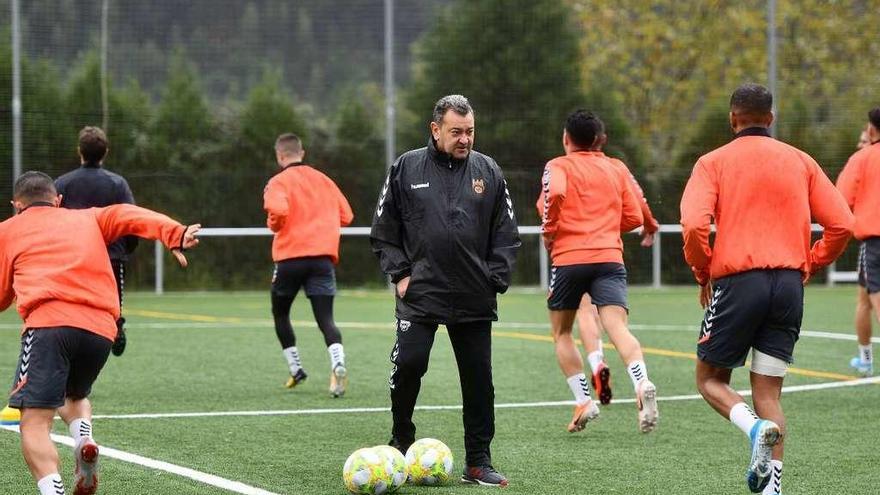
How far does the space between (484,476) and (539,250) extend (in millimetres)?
17632

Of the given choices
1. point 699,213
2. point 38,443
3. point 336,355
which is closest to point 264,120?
point 336,355

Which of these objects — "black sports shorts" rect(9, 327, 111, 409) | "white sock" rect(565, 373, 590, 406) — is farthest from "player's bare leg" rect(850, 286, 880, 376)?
"black sports shorts" rect(9, 327, 111, 409)

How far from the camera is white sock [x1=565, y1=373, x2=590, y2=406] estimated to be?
29.2 feet

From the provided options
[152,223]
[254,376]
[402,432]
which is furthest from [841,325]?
[152,223]

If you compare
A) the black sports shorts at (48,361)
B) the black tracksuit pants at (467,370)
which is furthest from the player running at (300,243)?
the black sports shorts at (48,361)

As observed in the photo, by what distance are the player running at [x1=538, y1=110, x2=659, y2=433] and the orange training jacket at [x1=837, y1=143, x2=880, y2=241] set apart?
278 cm

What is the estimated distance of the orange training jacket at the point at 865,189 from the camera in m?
11.3

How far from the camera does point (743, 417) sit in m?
6.36

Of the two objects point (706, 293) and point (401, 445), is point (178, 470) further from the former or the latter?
point (706, 293)

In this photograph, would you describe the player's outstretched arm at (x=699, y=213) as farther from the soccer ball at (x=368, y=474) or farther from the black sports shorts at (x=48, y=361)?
the black sports shorts at (x=48, y=361)

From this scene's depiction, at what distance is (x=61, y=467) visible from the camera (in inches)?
296

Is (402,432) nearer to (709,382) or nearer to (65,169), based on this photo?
(709,382)

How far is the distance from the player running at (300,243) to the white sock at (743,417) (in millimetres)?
5143

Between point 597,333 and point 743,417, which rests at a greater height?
point 743,417
